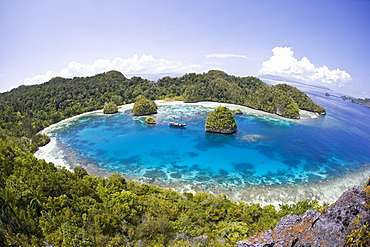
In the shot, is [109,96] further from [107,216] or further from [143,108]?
[107,216]

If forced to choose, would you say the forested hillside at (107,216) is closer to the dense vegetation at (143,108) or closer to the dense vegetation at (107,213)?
the dense vegetation at (107,213)

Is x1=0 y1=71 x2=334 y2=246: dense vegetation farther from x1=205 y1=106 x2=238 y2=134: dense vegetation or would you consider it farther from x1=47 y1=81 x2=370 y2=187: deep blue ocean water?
x1=205 y1=106 x2=238 y2=134: dense vegetation

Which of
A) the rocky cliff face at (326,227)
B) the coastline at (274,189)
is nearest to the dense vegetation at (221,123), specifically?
the coastline at (274,189)

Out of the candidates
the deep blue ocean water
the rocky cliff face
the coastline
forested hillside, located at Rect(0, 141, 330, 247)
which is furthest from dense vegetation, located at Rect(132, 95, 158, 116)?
the rocky cliff face

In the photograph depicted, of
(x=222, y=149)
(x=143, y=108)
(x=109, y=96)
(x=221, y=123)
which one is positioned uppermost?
(x=109, y=96)

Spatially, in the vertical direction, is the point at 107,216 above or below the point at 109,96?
below

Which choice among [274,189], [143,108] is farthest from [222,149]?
[143,108]
